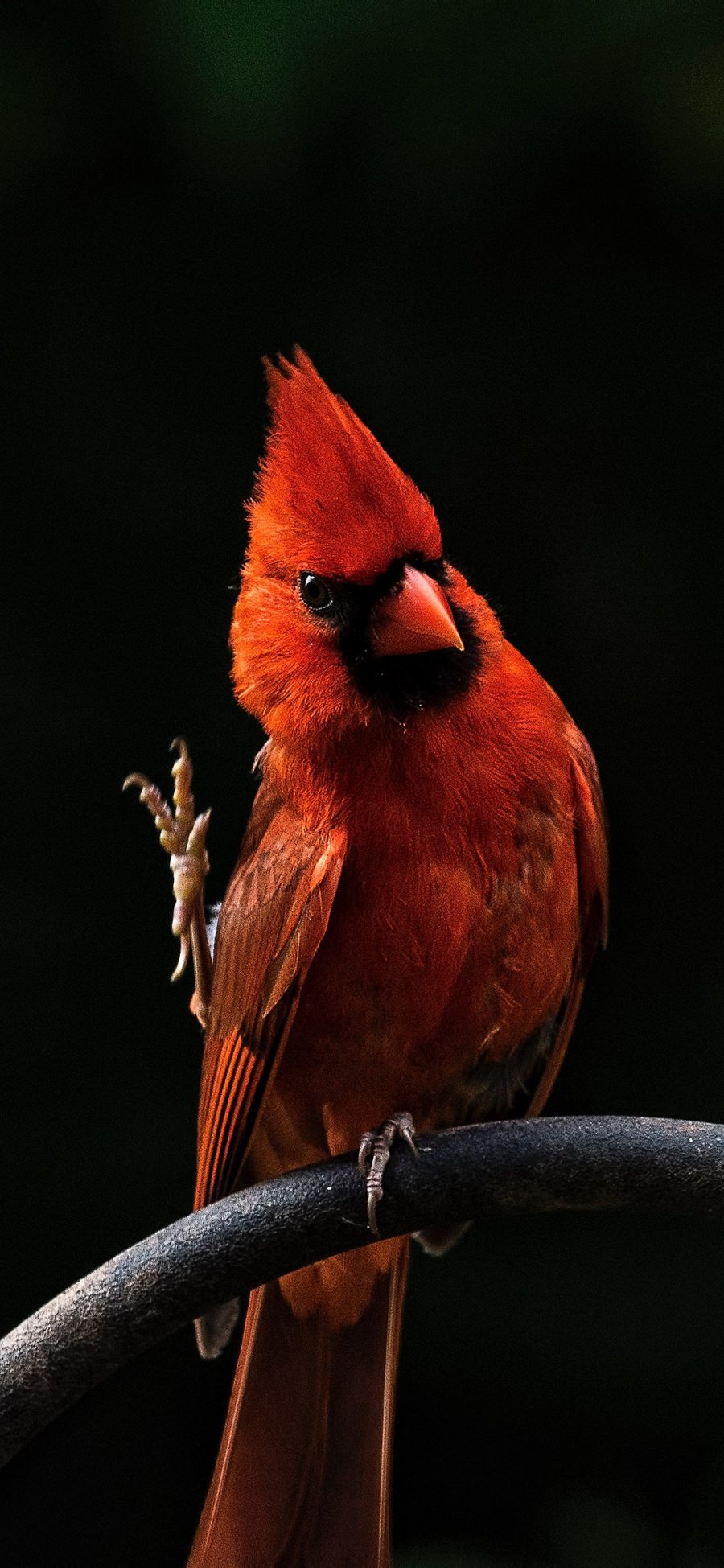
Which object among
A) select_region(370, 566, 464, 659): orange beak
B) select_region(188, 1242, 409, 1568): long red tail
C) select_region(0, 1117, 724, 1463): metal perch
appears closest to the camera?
select_region(0, 1117, 724, 1463): metal perch

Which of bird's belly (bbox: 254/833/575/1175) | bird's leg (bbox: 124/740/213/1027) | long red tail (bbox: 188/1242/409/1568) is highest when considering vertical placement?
bird's leg (bbox: 124/740/213/1027)

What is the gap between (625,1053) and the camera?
7.18 feet


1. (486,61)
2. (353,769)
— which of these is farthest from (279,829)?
(486,61)

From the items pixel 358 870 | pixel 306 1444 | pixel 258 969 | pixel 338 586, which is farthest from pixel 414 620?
pixel 306 1444

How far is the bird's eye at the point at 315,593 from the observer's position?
4.66 feet

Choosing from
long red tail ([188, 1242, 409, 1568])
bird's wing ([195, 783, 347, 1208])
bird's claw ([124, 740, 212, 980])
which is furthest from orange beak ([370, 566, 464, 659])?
long red tail ([188, 1242, 409, 1568])

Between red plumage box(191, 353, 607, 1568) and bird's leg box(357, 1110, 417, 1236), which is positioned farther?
red plumage box(191, 353, 607, 1568)

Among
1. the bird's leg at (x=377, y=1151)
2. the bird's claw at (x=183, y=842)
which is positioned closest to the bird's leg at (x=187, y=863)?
the bird's claw at (x=183, y=842)

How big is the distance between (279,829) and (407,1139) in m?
0.29

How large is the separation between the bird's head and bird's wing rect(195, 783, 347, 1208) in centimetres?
10

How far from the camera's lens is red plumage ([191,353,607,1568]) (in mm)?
1404

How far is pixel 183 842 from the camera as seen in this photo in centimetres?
170

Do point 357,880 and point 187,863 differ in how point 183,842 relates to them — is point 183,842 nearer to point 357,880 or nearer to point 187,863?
point 187,863

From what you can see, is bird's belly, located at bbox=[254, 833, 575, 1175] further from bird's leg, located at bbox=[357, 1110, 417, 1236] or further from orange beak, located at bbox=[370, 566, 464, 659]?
orange beak, located at bbox=[370, 566, 464, 659]
